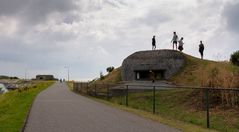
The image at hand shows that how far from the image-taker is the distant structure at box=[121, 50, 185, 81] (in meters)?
40.4

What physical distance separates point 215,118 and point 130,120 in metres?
3.97

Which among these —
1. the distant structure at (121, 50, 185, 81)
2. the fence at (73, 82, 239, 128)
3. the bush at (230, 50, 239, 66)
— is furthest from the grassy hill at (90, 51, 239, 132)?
the distant structure at (121, 50, 185, 81)

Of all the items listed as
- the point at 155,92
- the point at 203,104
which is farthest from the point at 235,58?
the point at 203,104

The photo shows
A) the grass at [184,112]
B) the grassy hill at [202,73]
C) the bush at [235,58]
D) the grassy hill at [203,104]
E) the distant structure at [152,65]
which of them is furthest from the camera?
the distant structure at [152,65]

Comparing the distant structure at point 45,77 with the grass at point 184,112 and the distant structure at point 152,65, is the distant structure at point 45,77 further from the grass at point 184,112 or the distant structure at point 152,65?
the grass at point 184,112

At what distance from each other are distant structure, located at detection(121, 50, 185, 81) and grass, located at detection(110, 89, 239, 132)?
1275cm

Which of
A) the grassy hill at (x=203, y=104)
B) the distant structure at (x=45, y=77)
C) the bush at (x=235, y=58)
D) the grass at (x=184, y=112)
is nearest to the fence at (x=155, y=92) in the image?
the grassy hill at (x=203, y=104)

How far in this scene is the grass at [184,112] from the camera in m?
15.2

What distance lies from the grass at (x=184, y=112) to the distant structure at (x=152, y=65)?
502 inches

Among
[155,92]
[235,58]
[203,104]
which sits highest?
[235,58]

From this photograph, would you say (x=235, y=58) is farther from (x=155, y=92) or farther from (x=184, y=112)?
(x=184, y=112)

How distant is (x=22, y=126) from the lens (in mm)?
13125

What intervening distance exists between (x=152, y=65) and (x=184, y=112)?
21707mm

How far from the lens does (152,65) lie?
4078 centimetres
